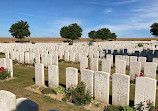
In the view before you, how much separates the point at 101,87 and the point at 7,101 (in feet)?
11.3

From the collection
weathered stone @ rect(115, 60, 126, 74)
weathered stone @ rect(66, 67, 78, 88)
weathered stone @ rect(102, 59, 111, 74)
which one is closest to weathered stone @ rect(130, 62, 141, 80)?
weathered stone @ rect(115, 60, 126, 74)

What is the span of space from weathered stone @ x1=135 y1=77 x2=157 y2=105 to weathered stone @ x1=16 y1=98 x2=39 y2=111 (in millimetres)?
3371

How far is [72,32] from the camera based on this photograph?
6506 cm

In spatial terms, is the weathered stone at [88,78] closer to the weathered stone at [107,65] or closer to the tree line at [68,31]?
the weathered stone at [107,65]

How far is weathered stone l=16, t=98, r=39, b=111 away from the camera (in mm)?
2705

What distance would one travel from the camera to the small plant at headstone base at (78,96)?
5.36 meters

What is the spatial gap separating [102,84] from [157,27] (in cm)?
6430

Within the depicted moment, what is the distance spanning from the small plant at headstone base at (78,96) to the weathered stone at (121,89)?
3.37 ft

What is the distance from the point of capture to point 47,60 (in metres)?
11.1

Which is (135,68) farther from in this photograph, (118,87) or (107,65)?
(118,87)

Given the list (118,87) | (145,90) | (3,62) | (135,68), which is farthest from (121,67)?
(3,62)

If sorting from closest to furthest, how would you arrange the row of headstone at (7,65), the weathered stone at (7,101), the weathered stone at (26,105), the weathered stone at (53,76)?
the weathered stone at (26,105)
the weathered stone at (7,101)
the weathered stone at (53,76)
the row of headstone at (7,65)

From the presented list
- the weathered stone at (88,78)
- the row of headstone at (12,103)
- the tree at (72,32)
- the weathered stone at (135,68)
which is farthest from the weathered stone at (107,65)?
the tree at (72,32)

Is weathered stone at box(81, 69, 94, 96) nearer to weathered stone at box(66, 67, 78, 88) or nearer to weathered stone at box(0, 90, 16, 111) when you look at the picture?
weathered stone at box(66, 67, 78, 88)
